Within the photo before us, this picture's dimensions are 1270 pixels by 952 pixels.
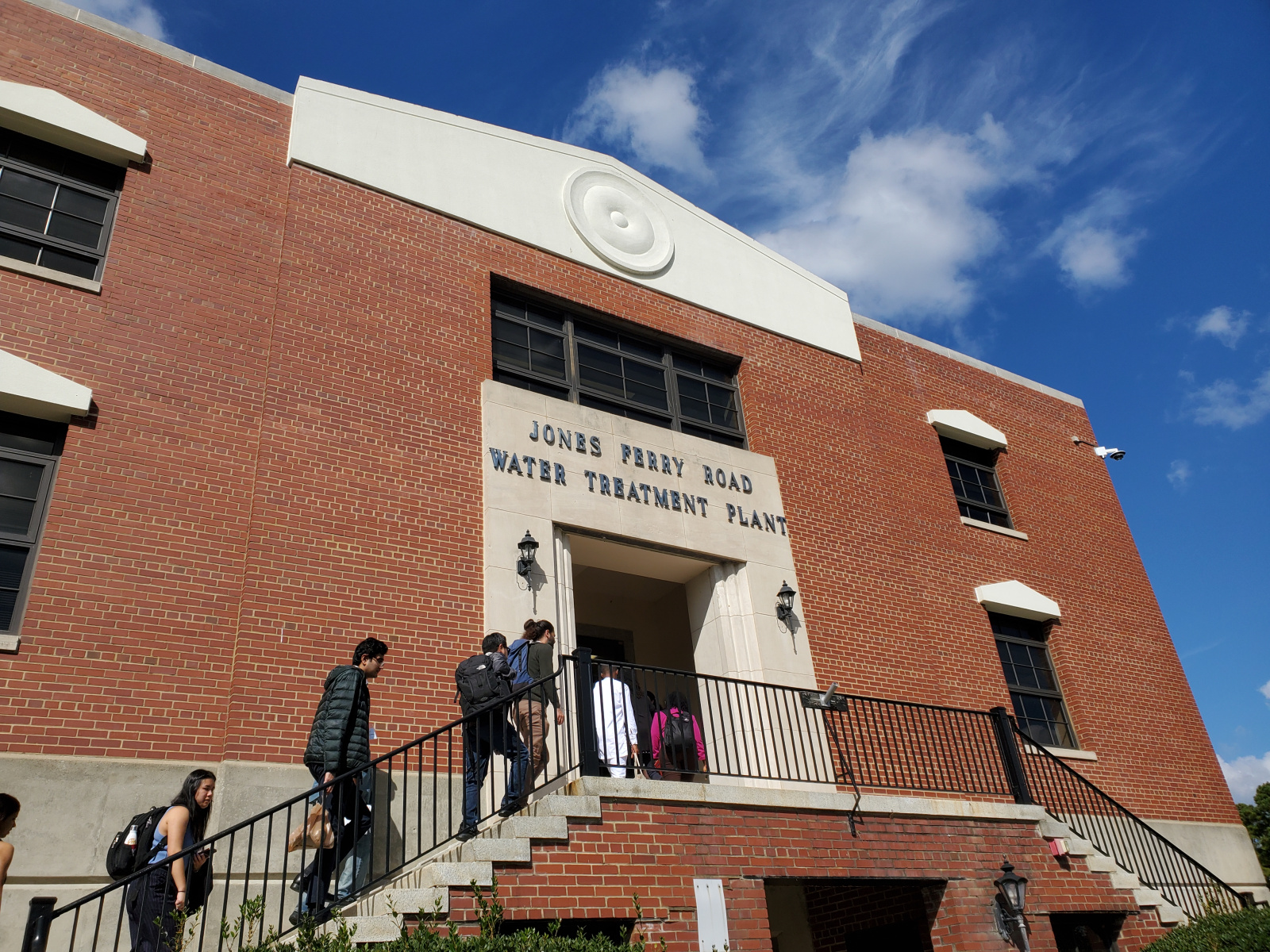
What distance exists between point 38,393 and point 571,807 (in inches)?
212

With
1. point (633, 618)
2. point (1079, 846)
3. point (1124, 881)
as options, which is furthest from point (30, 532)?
point (1124, 881)

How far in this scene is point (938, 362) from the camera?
Result: 53.9 ft

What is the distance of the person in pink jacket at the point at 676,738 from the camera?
8414mm

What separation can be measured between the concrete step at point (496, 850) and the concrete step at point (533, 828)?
0.07 meters

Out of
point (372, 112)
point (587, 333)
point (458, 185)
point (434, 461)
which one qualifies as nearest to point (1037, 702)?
point (587, 333)

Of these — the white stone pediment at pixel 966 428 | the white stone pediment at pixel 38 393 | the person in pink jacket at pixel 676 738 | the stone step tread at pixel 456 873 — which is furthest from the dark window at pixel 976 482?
the white stone pediment at pixel 38 393

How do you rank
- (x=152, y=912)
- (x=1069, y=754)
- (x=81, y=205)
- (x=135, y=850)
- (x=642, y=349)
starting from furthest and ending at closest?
(x=1069, y=754) → (x=642, y=349) → (x=81, y=205) → (x=135, y=850) → (x=152, y=912)

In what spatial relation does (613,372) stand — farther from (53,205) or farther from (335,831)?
(335,831)

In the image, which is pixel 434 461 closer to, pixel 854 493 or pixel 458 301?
pixel 458 301

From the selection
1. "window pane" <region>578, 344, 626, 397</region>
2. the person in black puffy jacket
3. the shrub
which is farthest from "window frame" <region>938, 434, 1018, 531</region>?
the person in black puffy jacket

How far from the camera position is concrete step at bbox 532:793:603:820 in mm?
7047

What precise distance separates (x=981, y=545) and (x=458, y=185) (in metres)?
8.90

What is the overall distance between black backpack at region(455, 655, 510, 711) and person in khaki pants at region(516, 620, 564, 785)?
0.67 feet

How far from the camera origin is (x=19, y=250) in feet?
29.2
